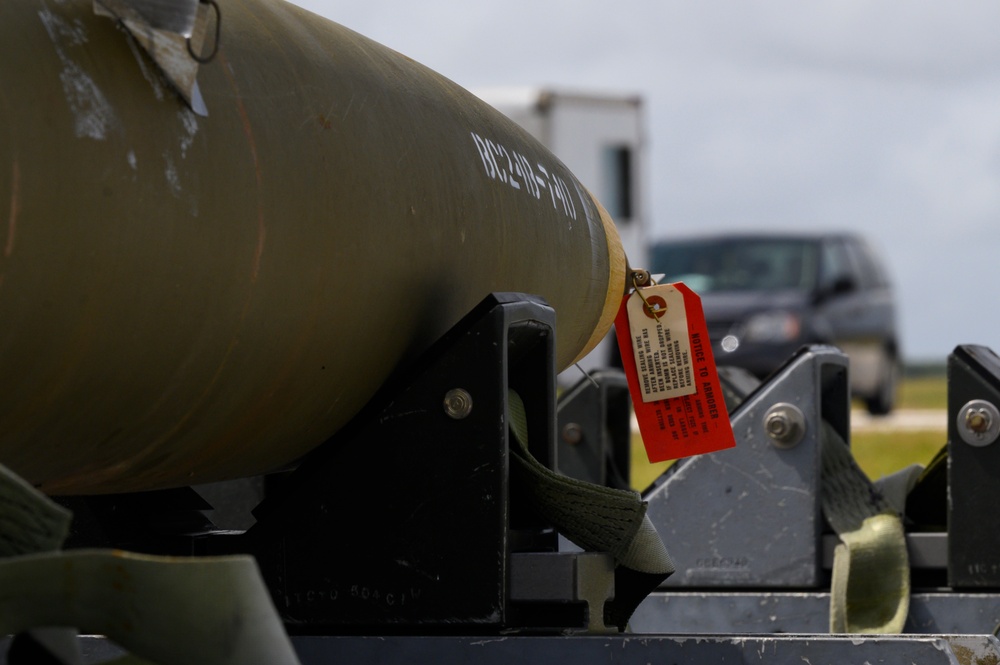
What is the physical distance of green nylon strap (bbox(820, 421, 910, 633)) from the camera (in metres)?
3.06

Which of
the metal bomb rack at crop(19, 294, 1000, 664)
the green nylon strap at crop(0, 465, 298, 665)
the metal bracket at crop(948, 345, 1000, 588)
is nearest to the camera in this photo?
the green nylon strap at crop(0, 465, 298, 665)

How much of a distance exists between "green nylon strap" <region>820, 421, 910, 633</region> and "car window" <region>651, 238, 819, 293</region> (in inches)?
383

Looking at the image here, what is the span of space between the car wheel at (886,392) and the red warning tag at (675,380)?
450 inches

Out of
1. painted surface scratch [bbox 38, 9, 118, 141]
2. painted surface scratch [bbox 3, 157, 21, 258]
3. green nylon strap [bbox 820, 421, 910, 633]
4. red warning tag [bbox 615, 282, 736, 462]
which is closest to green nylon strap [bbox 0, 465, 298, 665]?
painted surface scratch [bbox 3, 157, 21, 258]

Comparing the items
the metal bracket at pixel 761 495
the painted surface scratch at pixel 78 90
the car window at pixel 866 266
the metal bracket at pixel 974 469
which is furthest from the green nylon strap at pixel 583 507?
the car window at pixel 866 266

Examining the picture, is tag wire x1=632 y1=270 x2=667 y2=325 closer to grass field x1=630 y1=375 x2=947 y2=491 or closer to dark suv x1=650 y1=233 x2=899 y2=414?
grass field x1=630 y1=375 x2=947 y2=491

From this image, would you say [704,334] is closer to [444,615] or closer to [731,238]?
[444,615]

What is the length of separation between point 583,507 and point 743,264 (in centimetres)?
1135

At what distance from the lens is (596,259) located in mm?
2812

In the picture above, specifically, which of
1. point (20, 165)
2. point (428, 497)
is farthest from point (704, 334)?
point (20, 165)

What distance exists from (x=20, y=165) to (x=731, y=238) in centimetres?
1223

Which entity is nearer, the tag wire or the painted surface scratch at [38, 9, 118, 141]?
the painted surface scratch at [38, 9, 118, 141]

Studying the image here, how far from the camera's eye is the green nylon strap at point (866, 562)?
306cm

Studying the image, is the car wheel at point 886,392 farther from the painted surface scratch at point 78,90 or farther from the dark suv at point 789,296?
the painted surface scratch at point 78,90
